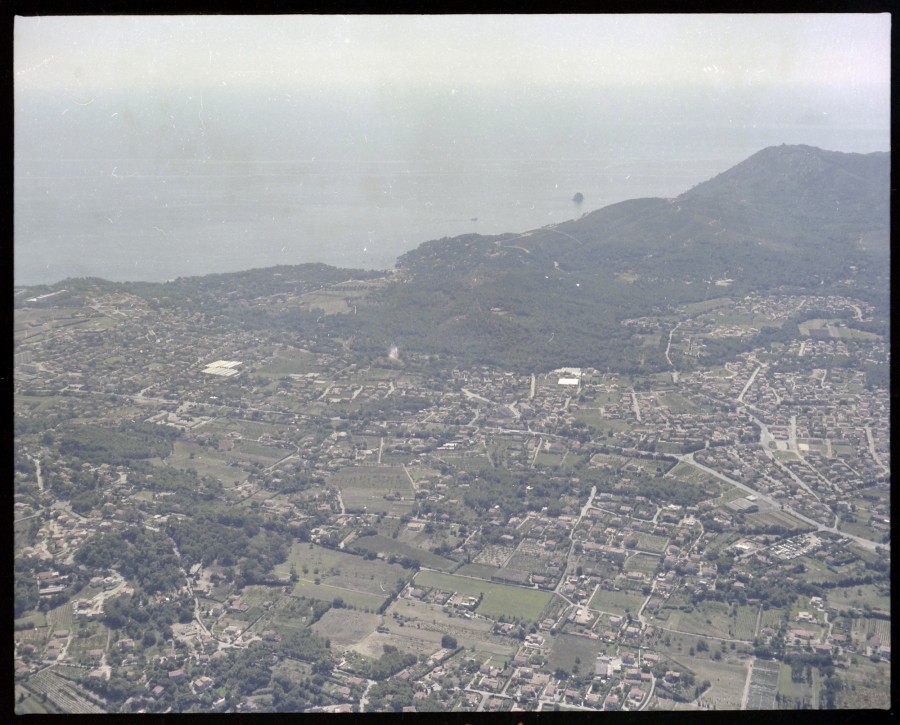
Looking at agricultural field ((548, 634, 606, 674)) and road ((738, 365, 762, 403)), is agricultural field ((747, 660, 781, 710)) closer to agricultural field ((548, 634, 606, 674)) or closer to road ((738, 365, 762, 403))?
agricultural field ((548, 634, 606, 674))

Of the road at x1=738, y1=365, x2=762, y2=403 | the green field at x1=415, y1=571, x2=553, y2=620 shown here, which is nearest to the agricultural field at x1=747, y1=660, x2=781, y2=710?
the green field at x1=415, y1=571, x2=553, y2=620

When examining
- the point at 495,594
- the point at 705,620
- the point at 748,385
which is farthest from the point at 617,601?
the point at 748,385

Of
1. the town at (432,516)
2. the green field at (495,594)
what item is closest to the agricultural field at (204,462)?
the town at (432,516)

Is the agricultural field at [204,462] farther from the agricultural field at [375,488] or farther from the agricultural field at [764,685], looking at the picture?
the agricultural field at [764,685]
